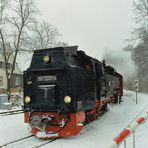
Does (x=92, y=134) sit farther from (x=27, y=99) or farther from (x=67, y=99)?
(x=27, y=99)

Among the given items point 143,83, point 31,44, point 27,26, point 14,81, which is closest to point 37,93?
point 27,26

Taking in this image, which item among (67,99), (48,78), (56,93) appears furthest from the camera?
(48,78)

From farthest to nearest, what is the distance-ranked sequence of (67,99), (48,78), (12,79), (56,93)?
(12,79)
(48,78)
(56,93)
(67,99)

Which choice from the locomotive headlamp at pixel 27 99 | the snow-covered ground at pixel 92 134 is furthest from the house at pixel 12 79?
the locomotive headlamp at pixel 27 99

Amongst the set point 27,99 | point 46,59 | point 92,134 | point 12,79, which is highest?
point 46,59

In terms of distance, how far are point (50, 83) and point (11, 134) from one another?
2617mm

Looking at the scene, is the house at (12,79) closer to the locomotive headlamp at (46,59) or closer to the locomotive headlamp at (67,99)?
the locomotive headlamp at (46,59)

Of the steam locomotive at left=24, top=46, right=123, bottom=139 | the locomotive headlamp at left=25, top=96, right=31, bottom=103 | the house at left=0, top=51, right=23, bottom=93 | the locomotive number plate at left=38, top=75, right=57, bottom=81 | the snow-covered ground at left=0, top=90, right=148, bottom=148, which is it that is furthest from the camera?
the house at left=0, top=51, right=23, bottom=93

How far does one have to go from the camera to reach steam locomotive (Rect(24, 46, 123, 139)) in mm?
10781

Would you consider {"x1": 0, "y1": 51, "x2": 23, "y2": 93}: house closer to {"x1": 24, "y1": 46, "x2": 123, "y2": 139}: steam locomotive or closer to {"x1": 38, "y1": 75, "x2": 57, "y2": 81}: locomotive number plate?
{"x1": 24, "y1": 46, "x2": 123, "y2": 139}: steam locomotive

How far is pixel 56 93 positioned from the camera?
11047mm

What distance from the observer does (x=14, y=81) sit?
61.6 metres

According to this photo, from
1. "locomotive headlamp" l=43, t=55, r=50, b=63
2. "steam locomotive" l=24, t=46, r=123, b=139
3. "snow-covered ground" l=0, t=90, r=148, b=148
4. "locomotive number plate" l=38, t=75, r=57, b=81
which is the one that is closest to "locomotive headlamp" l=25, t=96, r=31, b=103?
"steam locomotive" l=24, t=46, r=123, b=139

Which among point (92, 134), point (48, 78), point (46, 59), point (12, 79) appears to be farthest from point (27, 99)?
point (12, 79)
